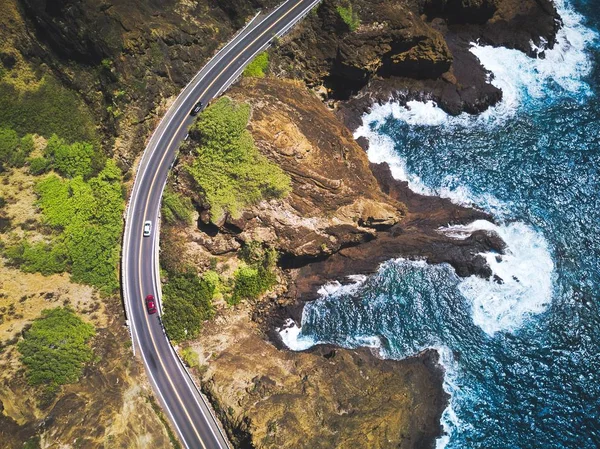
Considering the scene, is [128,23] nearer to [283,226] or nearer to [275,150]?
[275,150]

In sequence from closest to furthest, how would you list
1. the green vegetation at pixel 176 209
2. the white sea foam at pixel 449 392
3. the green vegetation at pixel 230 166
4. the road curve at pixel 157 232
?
the road curve at pixel 157 232
the white sea foam at pixel 449 392
the green vegetation at pixel 230 166
the green vegetation at pixel 176 209

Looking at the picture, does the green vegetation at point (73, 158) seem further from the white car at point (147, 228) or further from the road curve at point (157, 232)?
the white car at point (147, 228)

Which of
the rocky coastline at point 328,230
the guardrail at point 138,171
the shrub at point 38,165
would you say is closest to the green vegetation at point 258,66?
the rocky coastline at point 328,230

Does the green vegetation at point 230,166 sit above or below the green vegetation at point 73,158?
below

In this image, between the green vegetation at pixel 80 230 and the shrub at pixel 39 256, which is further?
the green vegetation at pixel 80 230

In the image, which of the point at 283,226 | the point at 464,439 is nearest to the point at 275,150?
the point at 283,226

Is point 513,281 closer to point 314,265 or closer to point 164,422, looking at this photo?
point 314,265

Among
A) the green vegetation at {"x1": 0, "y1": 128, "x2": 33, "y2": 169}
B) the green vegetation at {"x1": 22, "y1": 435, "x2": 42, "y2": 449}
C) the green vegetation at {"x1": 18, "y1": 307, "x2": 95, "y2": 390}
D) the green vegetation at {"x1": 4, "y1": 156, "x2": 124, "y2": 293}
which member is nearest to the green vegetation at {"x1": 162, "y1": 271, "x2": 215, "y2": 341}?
the green vegetation at {"x1": 4, "y1": 156, "x2": 124, "y2": 293}
